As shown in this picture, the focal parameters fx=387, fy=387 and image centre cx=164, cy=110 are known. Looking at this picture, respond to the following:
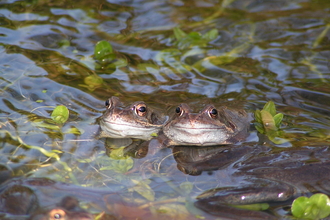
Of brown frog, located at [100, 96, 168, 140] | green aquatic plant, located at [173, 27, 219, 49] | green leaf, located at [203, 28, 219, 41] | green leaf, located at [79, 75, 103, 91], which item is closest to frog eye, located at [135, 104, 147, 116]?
brown frog, located at [100, 96, 168, 140]

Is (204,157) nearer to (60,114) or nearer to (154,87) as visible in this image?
(154,87)

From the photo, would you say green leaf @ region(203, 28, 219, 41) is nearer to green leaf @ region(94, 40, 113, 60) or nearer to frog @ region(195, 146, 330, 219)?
green leaf @ region(94, 40, 113, 60)

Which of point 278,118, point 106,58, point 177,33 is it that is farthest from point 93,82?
point 278,118

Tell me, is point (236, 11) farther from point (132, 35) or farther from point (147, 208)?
point (147, 208)

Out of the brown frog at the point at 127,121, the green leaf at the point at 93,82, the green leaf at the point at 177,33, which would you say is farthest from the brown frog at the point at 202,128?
the green leaf at the point at 177,33

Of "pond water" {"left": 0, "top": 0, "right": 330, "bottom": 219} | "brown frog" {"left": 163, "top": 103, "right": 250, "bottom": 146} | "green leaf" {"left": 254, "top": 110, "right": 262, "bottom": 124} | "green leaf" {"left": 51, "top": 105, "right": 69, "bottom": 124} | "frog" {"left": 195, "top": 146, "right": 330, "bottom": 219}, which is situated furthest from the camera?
"green leaf" {"left": 254, "top": 110, "right": 262, "bottom": 124}
